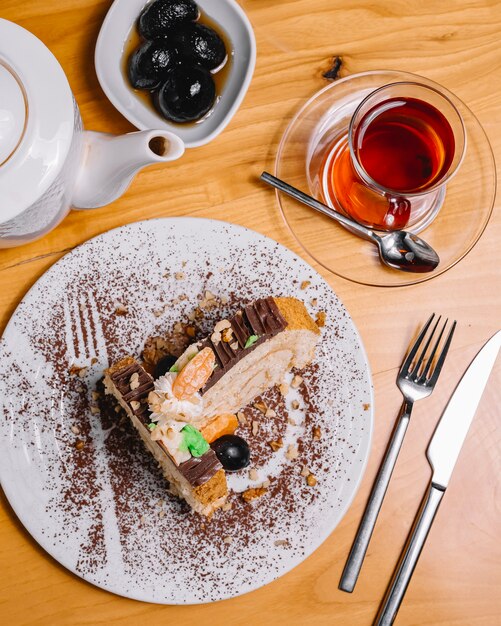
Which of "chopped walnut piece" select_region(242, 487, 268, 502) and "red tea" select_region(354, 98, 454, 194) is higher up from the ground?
"red tea" select_region(354, 98, 454, 194)

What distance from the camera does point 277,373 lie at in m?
1.29

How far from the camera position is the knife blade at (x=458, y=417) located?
1292 mm

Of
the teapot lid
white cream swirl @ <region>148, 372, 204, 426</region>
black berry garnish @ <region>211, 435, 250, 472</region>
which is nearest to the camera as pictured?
the teapot lid

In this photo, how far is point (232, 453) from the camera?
1223 millimetres

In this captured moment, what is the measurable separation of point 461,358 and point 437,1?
0.73 meters

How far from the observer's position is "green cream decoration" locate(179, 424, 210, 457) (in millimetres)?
1140

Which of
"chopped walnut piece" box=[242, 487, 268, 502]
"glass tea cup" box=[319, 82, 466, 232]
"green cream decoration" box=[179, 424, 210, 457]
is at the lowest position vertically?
"chopped walnut piece" box=[242, 487, 268, 502]

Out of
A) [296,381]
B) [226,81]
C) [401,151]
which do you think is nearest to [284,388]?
[296,381]

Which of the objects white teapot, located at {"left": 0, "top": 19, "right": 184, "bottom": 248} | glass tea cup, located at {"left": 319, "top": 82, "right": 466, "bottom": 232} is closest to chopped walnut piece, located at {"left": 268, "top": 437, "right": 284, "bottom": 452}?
glass tea cup, located at {"left": 319, "top": 82, "right": 466, "bottom": 232}

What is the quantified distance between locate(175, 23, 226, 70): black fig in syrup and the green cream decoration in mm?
695

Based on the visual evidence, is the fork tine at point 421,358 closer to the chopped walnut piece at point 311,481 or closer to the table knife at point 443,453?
the table knife at point 443,453

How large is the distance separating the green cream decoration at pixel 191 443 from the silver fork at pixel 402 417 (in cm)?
37

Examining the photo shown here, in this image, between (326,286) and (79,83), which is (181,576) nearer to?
(326,286)

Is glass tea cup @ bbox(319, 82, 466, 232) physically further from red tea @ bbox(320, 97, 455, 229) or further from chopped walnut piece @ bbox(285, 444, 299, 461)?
chopped walnut piece @ bbox(285, 444, 299, 461)
